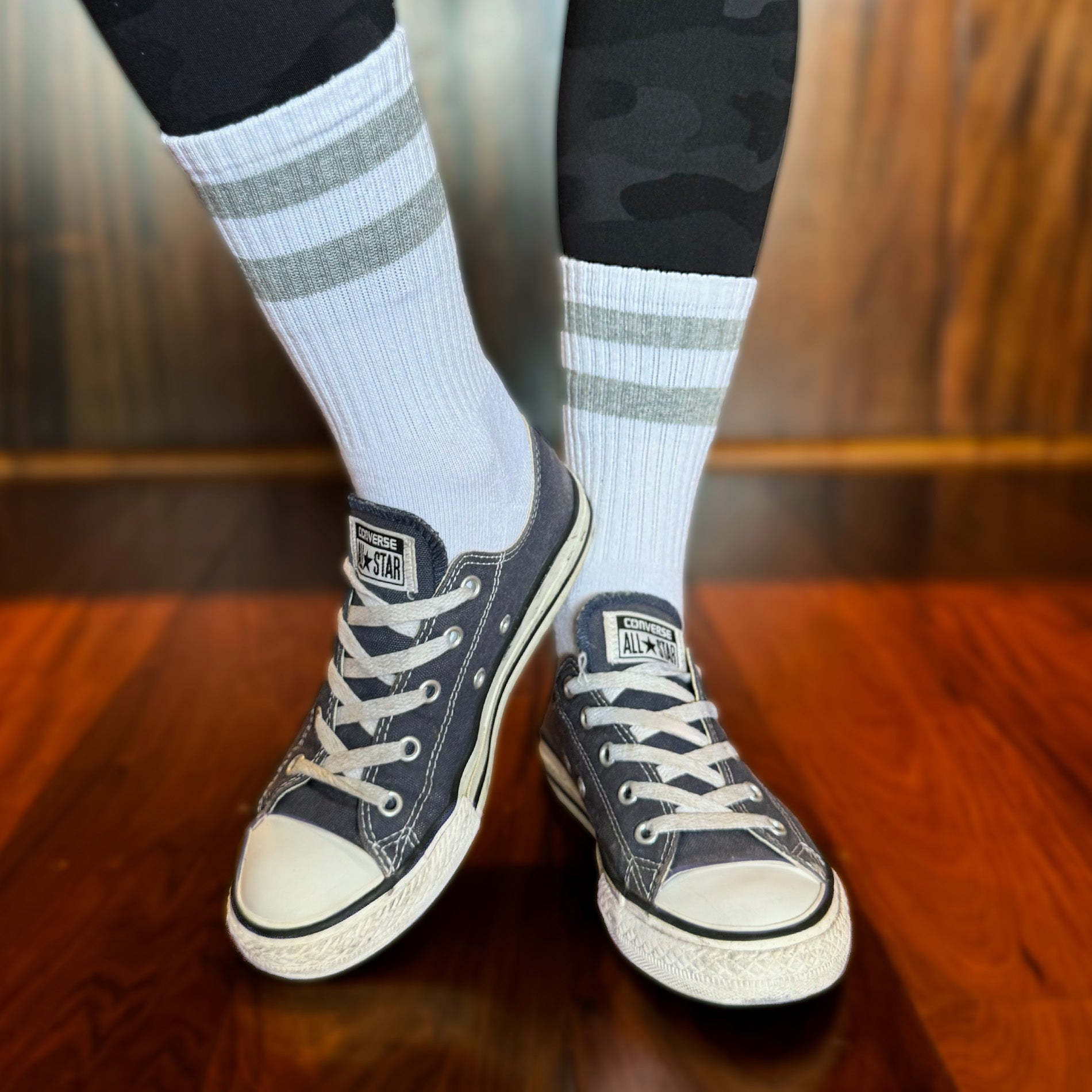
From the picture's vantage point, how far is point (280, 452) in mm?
1810

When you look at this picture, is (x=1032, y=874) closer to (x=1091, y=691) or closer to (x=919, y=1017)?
(x=919, y=1017)

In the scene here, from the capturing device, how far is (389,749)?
545 mm

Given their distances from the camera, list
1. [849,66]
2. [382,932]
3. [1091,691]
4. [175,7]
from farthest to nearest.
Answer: [849,66]
[1091,691]
[382,932]
[175,7]

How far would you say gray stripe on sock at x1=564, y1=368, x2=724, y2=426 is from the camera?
2.04 feet

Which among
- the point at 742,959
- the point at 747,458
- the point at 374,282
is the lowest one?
Result: the point at 747,458

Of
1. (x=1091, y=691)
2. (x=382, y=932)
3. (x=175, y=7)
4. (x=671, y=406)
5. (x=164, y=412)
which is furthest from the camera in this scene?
(x=164, y=412)

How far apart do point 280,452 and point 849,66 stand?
112 centimetres

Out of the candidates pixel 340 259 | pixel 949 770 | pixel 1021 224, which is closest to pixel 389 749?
pixel 340 259

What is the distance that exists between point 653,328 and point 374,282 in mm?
178

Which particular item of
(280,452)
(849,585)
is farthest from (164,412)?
(849,585)

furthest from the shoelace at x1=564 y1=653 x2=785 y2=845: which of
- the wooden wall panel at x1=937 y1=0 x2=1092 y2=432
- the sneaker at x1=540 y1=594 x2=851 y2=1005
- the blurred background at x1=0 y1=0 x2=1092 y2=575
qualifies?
the wooden wall panel at x1=937 y1=0 x2=1092 y2=432

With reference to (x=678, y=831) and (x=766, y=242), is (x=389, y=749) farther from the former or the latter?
(x=766, y=242)

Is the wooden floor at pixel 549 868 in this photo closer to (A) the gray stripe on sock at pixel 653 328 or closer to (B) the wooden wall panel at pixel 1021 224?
(A) the gray stripe on sock at pixel 653 328

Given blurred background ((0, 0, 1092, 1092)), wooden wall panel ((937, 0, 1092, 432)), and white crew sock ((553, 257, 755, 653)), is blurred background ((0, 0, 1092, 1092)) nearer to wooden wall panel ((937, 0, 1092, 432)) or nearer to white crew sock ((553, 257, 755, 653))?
wooden wall panel ((937, 0, 1092, 432))
